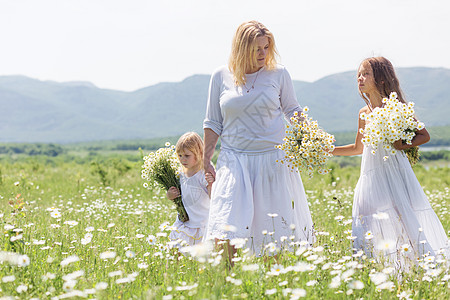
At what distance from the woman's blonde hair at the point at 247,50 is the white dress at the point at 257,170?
0.08 meters

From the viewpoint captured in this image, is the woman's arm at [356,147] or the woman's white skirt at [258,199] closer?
the woman's white skirt at [258,199]

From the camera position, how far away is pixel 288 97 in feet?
14.6

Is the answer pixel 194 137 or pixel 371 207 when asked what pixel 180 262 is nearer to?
pixel 194 137

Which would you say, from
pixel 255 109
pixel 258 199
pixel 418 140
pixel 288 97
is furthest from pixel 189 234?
pixel 418 140

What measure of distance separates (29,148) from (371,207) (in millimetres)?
149979

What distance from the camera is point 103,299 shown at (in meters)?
3.02

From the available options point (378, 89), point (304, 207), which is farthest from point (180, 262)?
point (378, 89)

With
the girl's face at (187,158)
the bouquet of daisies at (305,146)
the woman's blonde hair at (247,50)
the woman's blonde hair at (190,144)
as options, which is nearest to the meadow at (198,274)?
Answer: the bouquet of daisies at (305,146)

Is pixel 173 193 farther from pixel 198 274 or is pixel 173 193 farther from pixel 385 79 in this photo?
pixel 385 79

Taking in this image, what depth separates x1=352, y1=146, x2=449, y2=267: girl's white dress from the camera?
4289mm

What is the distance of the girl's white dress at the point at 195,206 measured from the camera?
5238mm

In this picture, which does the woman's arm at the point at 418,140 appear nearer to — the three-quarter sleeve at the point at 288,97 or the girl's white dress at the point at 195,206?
the three-quarter sleeve at the point at 288,97

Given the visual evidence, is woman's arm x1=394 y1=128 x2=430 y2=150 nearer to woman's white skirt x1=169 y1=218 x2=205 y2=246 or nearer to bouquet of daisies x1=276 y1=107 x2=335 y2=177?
bouquet of daisies x1=276 y1=107 x2=335 y2=177

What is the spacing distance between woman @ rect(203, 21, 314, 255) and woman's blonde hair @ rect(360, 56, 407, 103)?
2.73 feet
